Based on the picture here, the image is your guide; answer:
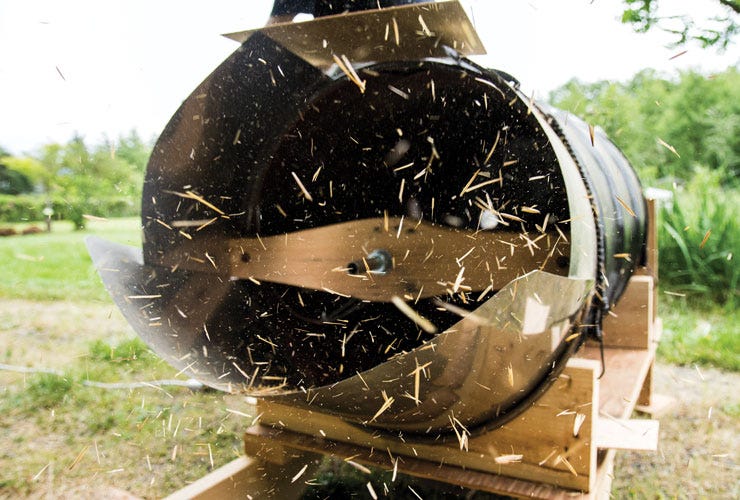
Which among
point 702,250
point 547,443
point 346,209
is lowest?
point 702,250

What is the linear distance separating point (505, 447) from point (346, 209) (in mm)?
1059

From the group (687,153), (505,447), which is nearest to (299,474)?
(505,447)

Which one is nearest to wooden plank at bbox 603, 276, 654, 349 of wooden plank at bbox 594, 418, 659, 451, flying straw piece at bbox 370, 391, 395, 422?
wooden plank at bbox 594, 418, 659, 451

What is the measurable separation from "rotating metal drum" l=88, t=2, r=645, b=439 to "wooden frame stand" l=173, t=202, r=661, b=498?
10 centimetres

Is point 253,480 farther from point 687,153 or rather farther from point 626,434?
point 687,153

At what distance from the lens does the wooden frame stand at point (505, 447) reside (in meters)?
1.31

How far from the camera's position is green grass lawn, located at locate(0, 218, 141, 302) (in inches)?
159

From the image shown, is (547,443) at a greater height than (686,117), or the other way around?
(686,117)

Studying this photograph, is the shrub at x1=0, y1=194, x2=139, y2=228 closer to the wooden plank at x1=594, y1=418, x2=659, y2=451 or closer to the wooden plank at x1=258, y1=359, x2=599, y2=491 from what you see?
the wooden plank at x1=258, y1=359, x2=599, y2=491

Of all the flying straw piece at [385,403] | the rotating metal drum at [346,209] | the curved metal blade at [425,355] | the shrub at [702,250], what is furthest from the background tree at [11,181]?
the shrub at [702,250]

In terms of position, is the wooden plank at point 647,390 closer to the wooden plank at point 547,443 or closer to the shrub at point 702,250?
the wooden plank at point 547,443

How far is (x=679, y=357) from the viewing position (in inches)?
132

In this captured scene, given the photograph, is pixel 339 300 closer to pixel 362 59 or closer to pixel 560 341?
pixel 362 59

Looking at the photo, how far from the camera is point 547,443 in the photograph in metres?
1.34
